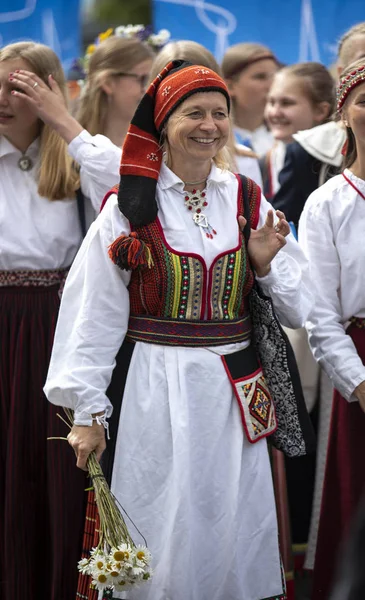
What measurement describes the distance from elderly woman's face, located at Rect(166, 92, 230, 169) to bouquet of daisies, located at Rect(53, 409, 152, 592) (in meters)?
1.08

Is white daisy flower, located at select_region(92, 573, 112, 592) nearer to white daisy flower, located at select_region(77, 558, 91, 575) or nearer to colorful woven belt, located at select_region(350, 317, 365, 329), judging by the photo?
white daisy flower, located at select_region(77, 558, 91, 575)

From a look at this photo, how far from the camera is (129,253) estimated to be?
3.38 metres

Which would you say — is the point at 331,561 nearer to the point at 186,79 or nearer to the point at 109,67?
the point at 186,79

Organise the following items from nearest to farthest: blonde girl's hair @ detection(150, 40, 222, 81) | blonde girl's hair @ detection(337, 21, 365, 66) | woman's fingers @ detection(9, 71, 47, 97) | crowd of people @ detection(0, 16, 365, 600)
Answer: crowd of people @ detection(0, 16, 365, 600), woman's fingers @ detection(9, 71, 47, 97), blonde girl's hair @ detection(150, 40, 222, 81), blonde girl's hair @ detection(337, 21, 365, 66)

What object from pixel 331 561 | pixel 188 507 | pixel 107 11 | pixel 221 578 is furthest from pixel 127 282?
pixel 107 11

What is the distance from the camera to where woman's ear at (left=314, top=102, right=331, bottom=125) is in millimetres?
5457

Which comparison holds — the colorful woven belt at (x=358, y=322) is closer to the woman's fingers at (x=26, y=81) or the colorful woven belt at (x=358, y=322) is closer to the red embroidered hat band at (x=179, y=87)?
the red embroidered hat band at (x=179, y=87)

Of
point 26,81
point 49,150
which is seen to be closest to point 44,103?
point 26,81

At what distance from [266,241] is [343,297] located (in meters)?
0.50

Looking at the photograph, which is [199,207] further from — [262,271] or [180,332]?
[180,332]

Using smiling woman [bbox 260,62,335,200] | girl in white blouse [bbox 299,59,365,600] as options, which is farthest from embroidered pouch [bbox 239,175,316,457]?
smiling woman [bbox 260,62,335,200]

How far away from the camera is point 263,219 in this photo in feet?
12.3

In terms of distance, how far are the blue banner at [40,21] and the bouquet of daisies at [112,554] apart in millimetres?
4412

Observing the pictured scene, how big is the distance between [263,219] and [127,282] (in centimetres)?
54
